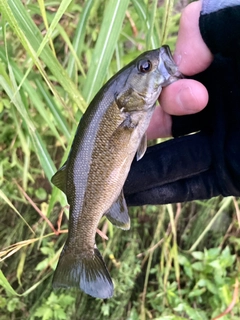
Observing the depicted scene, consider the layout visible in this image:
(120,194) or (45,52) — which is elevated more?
(45,52)

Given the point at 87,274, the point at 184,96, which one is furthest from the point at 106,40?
the point at 87,274

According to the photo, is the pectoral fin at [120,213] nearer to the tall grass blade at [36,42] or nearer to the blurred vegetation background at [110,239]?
the tall grass blade at [36,42]

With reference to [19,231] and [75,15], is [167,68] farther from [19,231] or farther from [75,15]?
[19,231]

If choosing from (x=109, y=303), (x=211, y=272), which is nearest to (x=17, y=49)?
(x=109, y=303)

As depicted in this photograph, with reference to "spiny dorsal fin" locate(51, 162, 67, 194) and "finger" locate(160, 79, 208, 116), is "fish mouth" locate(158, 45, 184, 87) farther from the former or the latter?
"spiny dorsal fin" locate(51, 162, 67, 194)

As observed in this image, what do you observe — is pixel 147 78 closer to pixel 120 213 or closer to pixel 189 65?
pixel 189 65

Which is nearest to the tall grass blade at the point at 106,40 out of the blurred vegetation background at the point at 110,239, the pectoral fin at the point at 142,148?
the pectoral fin at the point at 142,148
